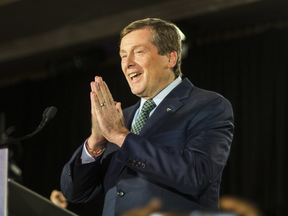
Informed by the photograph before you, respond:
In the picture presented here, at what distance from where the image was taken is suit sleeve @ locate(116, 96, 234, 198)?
1.20 m

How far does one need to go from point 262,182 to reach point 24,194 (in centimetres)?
288

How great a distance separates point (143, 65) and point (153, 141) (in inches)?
16.6

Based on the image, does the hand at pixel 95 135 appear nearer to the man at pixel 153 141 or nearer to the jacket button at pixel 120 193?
the man at pixel 153 141

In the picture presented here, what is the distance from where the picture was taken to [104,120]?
1314 millimetres

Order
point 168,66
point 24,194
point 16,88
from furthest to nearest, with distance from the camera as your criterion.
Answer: point 16,88
point 168,66
point 24,194

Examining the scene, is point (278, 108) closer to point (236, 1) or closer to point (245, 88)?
point (245, 88)

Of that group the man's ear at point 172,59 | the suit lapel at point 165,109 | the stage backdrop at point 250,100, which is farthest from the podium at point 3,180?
the stage backdrop at point 250,100

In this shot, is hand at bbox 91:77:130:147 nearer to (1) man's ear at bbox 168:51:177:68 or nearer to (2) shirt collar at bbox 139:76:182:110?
(2) shirt collar at bbox 139:76:182:110

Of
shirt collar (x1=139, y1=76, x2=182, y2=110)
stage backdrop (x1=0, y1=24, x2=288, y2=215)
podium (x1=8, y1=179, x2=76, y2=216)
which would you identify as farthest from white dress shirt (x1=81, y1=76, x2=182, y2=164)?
stage backdrop (x1=0, y1=24, x2=288, y2=215)

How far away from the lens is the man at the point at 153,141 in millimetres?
1215

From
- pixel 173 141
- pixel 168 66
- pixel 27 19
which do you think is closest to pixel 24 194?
pixel 173 141

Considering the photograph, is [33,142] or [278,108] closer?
[33,142]

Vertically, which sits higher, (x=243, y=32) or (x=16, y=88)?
(x=243, y=32)

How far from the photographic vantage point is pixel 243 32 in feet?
12.5
